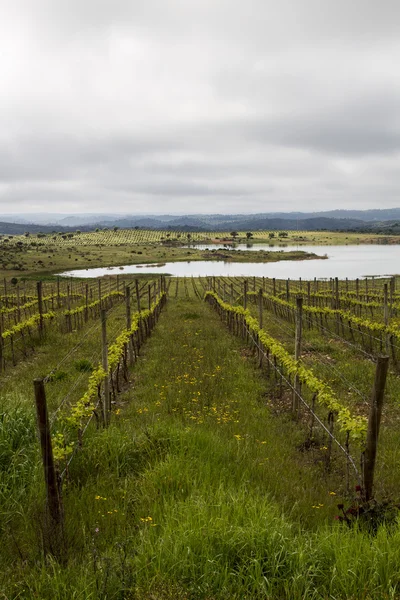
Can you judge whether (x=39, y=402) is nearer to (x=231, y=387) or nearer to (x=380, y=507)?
(x=380, y=507)

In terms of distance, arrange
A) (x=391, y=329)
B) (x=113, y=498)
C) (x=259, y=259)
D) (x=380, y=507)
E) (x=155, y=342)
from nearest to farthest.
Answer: (x=380, y=507) → (x=113, y=498) → (x=391, y=329) → (x=155, y=342) → (x=259, y=259)

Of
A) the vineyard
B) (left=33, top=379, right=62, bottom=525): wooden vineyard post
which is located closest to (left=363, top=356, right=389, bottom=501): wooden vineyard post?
the vineyard

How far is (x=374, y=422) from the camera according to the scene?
5906mm

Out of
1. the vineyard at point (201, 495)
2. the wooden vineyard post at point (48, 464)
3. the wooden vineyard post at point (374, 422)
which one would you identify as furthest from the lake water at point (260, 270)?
the wooden vineyard post at point (48, 464)

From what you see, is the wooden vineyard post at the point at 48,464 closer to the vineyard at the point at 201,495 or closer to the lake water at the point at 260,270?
the vineyard at the point at 201,495

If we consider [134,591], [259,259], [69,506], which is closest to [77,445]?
[69,506]

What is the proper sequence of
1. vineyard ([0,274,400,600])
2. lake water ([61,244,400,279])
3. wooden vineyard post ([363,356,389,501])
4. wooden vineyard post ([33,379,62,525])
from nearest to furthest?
vineyard ([0,274,400,600]), wooden vineyard post ([33,379,62,525]), wooden vineyard post ([363,356,389,501]), lake water ([61,244,400,279])

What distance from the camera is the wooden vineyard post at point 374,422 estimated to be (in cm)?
571

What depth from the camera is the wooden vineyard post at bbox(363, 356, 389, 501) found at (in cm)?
571

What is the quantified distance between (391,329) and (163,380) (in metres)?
9.79

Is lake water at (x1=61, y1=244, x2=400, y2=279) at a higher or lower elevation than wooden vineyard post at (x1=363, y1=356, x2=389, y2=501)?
lower

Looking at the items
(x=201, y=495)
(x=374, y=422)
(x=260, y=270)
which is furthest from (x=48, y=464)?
(x=260, y=270)

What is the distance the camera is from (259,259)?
143 metres

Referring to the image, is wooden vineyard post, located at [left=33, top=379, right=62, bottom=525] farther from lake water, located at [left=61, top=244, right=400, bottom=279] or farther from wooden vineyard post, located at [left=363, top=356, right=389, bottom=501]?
lake water, located at [left=61, top=244, right=400, bottom=279]
